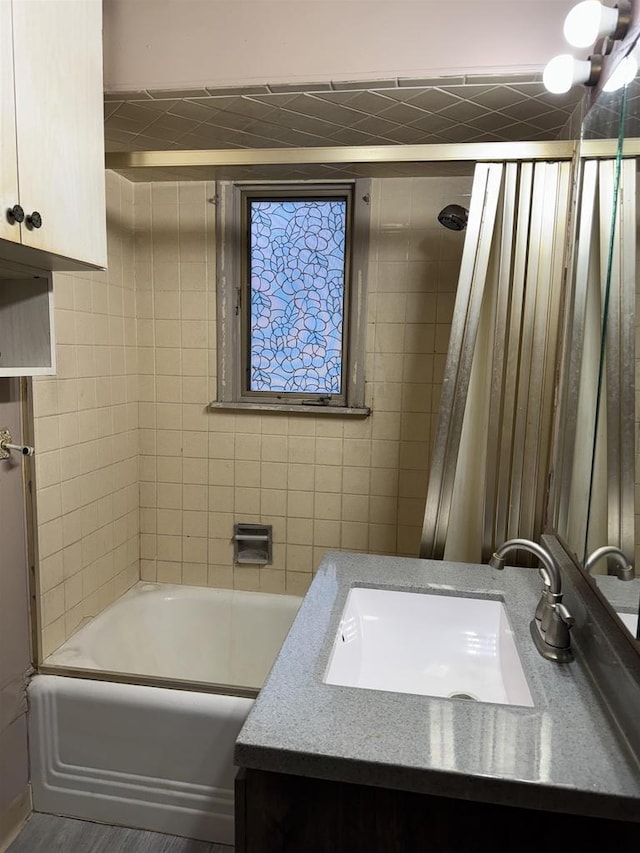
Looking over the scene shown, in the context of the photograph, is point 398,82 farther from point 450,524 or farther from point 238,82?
point 450,524

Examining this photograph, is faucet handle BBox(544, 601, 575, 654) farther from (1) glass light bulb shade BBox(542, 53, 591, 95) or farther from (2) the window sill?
(2) the window sill

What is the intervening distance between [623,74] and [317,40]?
853 mm

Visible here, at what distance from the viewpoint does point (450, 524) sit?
1.72 meters

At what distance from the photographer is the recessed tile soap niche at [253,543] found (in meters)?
2.47

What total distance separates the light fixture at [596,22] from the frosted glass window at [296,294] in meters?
1.21

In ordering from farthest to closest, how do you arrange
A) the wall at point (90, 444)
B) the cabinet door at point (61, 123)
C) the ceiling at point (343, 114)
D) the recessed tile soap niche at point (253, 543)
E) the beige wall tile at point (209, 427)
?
the recessed tile soap niche at point (253, 543), the beige wall tile at point (209, 427), the wall at point (90, 444), the ceiling at point (343, 114), the cabinet door at point (61, 123)

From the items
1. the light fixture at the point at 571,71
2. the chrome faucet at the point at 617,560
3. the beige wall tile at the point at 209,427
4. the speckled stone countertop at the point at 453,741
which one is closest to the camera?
the speckled stone countertop at the point at 453,741

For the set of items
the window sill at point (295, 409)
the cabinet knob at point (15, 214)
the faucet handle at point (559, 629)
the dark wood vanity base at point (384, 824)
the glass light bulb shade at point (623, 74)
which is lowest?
the dark wood vanity base at point (384, 824)

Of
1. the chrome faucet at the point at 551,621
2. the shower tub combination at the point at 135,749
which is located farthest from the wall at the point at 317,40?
the shower tub combination at the point at 135,749

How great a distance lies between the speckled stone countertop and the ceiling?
152 cm

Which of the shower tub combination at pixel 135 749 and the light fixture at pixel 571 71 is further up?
the light fixture at pixel 571 71

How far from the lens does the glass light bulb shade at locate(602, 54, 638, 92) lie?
1057 mm

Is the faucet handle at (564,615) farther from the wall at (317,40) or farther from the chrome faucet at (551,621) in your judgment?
the wall at (317,40)

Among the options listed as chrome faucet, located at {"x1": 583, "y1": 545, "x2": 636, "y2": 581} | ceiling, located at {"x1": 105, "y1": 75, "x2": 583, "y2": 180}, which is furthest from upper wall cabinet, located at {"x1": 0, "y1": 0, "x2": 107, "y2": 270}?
chrome faucet, located at {"x1": 583, "y1": 545, "x2": 636, "y2": 581}
